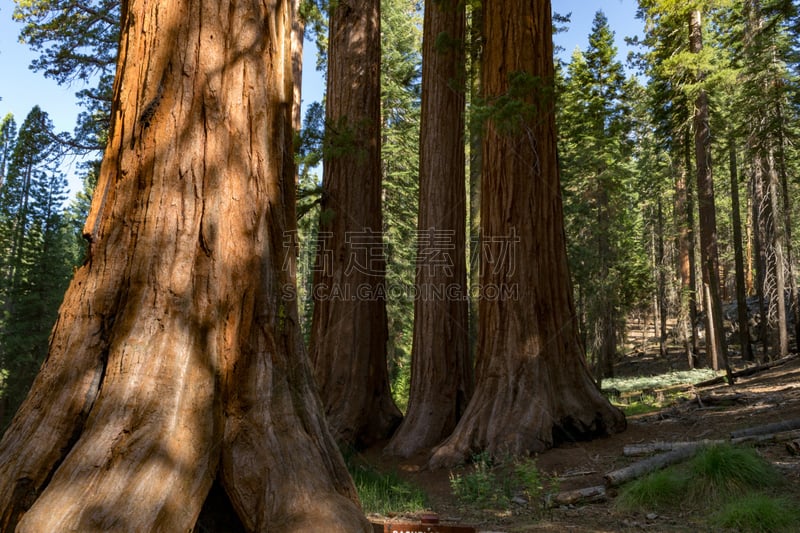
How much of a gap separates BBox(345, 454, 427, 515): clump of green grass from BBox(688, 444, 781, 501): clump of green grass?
254 cm

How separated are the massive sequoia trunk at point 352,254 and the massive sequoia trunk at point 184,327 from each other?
5.75 m

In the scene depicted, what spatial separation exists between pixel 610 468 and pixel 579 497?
3.89ft

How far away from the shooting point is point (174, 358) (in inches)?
128

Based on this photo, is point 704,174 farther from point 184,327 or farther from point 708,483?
point 184,327

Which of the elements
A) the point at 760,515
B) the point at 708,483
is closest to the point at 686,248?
the point at 708,483

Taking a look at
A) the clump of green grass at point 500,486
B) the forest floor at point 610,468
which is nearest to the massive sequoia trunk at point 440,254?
the forest floor at point 610,468

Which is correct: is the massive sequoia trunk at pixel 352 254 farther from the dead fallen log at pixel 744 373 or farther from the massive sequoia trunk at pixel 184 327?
the dead fallen log at pixel 744 373

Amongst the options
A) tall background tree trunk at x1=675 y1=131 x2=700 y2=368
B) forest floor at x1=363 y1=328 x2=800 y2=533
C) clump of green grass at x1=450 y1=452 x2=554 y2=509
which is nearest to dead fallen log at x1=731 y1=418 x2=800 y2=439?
forest floor at x1=363 y1=328 x2=800 y2=533

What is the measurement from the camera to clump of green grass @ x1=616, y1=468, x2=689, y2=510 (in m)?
5.06

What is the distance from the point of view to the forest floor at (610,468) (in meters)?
4.83

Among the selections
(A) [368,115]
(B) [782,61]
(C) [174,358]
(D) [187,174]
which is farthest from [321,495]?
(B) [782,61]

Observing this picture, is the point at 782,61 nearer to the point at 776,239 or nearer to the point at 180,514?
the point at 776,239

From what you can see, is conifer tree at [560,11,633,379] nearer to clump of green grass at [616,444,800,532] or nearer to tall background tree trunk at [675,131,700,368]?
tall background tree trunk at [675,131,700,368]

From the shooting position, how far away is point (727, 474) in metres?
5.03
